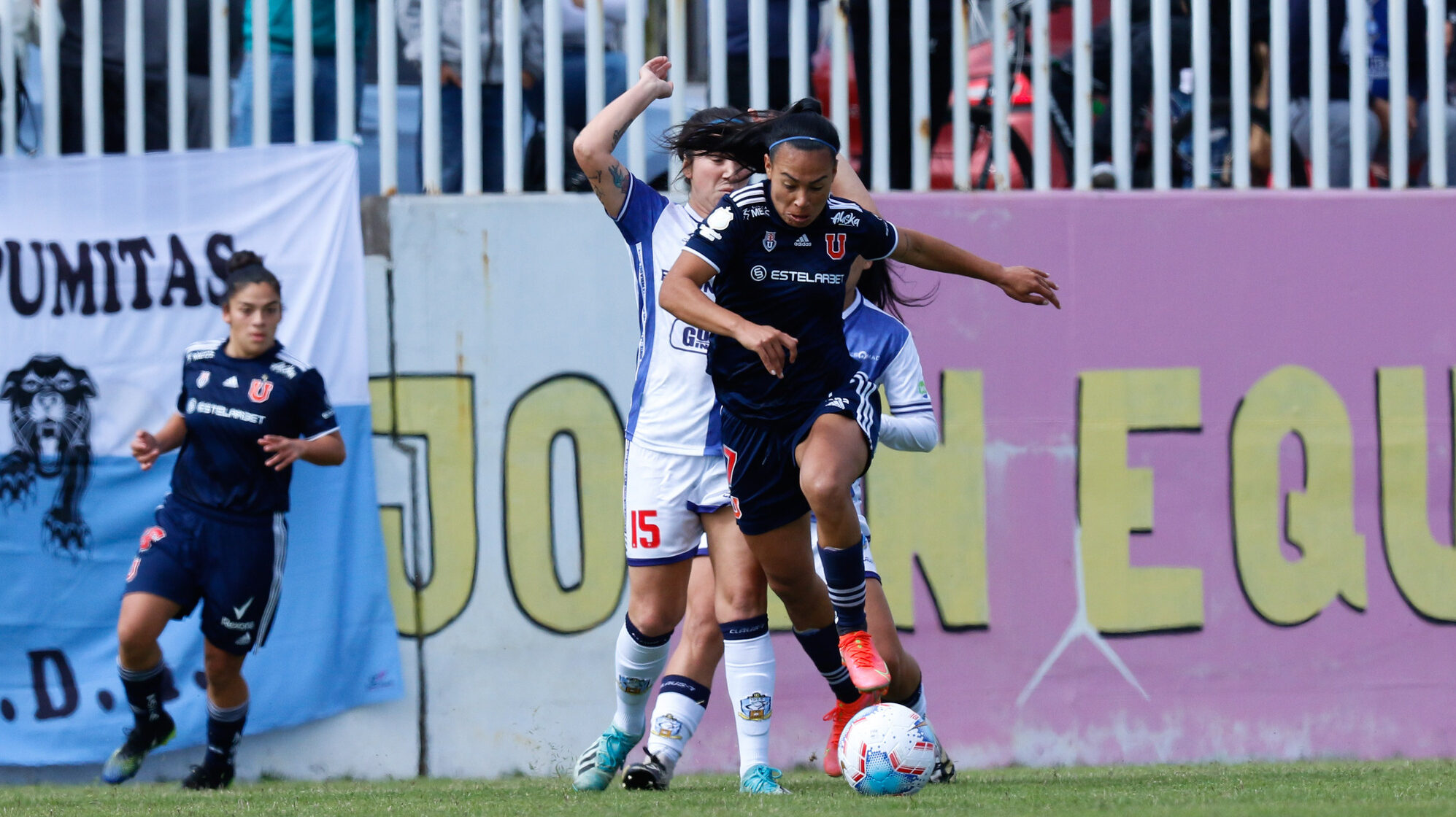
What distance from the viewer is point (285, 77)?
7488mm

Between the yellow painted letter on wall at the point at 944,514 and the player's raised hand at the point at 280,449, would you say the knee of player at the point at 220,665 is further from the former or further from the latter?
the yellow painted letter on wall at the point at 944,514

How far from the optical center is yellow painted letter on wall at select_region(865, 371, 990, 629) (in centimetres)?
733

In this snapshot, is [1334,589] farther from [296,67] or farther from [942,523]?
[296,67]

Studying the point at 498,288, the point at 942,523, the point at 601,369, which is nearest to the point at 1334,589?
the point at 942,523

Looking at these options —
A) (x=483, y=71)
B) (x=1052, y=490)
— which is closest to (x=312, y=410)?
(x=483, y=71)

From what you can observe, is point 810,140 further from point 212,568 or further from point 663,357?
point 212,568

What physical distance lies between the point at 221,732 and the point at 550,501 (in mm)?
1679

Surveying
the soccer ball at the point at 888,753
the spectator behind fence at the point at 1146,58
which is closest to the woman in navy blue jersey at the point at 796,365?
the soccer ball at the point at 888,753

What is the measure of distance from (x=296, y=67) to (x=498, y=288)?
135 cm

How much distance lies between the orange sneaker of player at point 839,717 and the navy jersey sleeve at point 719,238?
4.55 feet

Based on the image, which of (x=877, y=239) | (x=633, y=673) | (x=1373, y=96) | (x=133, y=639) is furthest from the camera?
(x=1373, y=96)

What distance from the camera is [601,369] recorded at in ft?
24.0

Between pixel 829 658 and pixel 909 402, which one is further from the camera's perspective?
pixel 909 402

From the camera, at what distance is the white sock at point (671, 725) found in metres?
5.15
